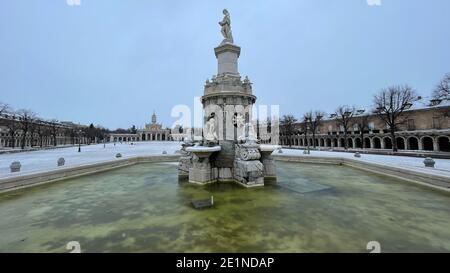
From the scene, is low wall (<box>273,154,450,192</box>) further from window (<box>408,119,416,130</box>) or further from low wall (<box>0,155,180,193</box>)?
window (<box>408,119,416,130</box>)

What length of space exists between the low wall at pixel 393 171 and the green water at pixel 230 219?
987 mm

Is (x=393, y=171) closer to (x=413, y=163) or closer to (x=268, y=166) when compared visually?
(x=413, y=163)

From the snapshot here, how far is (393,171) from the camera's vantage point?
12484mm

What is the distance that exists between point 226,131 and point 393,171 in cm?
1113

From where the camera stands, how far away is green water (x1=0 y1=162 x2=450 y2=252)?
446cm

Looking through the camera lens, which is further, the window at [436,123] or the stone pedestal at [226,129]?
the window at [436,123]

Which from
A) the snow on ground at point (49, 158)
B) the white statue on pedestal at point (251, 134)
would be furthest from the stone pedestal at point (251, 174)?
the snow on ground at point (49, 158)

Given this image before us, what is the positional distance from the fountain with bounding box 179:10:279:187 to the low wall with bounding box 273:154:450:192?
7.60 meters

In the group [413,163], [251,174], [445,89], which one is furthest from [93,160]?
[445,89]

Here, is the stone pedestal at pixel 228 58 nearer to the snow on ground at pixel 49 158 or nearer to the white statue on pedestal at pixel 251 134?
the white statue on pedestal at pixel 251 134

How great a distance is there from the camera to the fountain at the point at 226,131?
1134 cm
